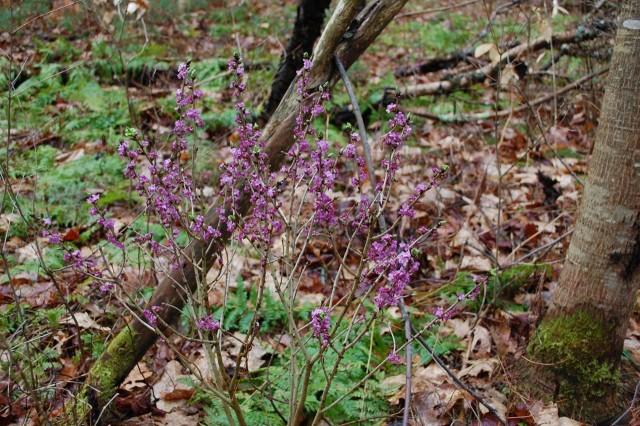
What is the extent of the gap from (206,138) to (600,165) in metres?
4.24

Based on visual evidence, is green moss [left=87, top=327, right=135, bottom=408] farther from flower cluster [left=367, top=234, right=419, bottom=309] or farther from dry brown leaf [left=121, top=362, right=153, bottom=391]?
flower cluster [left=367, top=234, right=419, bottom=309]

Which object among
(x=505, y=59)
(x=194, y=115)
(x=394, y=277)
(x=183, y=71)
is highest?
(x=183, y=71)

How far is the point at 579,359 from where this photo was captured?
260cm

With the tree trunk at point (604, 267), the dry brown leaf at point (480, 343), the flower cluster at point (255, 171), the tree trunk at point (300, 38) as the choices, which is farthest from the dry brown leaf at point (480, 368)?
the tree trunk at point (300, 38)

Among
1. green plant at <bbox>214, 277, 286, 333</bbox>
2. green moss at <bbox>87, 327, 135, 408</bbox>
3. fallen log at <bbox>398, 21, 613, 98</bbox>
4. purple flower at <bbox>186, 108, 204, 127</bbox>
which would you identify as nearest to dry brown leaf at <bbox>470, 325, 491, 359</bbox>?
green plant at <bbox>214, 277, 286, 333</bbox>

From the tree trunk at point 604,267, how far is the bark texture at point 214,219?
107 cm

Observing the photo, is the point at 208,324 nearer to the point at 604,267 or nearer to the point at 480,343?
the point at 604,267

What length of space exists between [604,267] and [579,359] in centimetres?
44

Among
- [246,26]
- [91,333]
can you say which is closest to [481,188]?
[91,333]

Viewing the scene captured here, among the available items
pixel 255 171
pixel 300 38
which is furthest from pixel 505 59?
pixel 255 171

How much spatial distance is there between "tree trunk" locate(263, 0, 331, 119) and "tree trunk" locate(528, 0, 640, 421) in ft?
8.32

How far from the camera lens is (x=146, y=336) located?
105 inches

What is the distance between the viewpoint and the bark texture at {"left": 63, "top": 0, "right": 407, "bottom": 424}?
2654 millimetres

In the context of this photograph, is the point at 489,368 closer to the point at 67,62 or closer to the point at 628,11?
the point at 628,11
